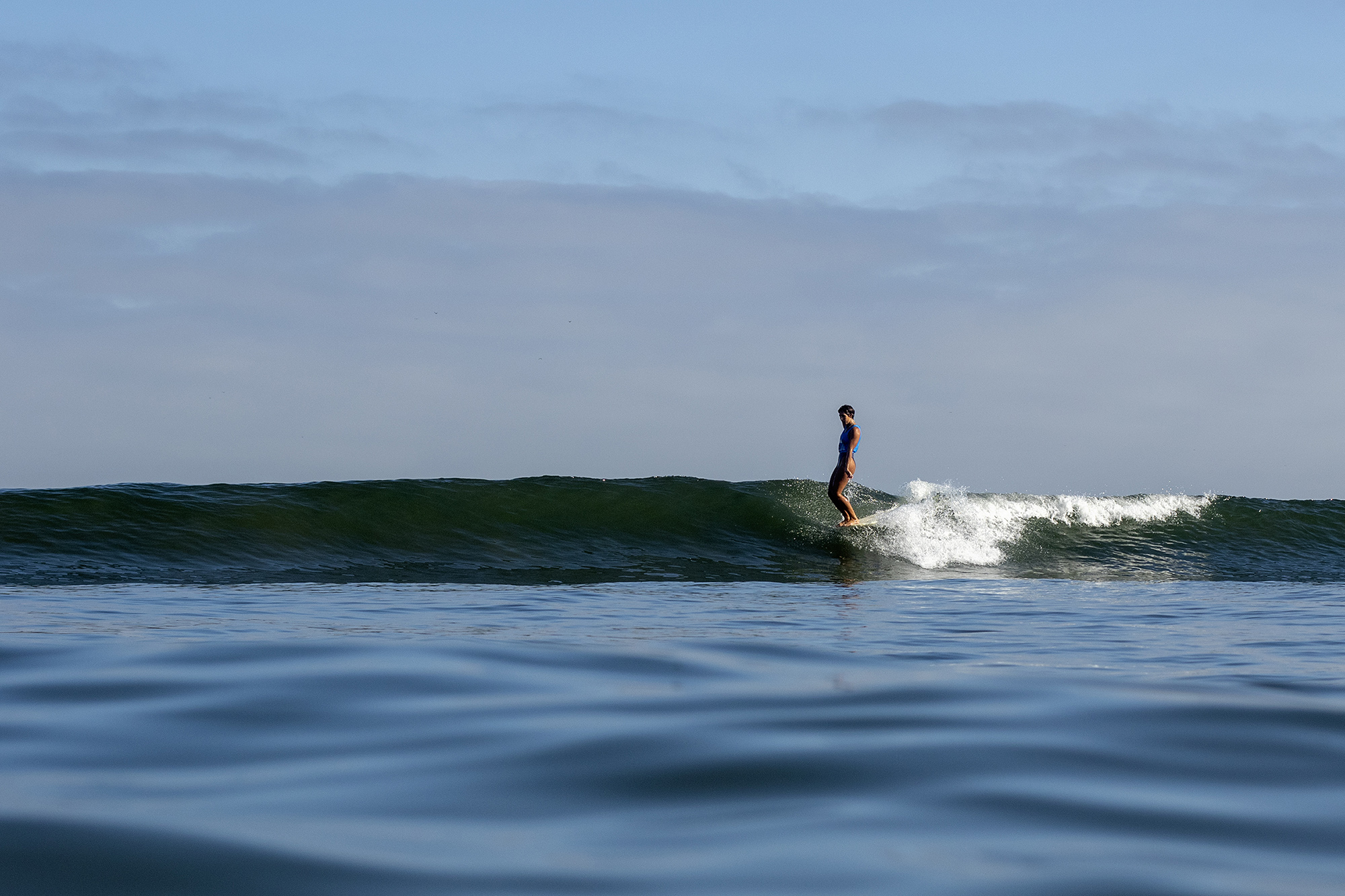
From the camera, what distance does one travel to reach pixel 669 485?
17.6 m

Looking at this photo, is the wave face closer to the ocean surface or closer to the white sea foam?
the white sea foam

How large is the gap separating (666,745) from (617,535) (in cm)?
1243

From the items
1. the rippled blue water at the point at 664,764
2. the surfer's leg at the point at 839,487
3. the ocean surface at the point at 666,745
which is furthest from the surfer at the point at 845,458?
the rippled blue water at the point at 664,764

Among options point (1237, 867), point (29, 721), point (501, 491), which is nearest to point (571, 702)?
point (29, 721)

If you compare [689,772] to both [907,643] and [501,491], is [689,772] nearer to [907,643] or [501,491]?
[907,643]

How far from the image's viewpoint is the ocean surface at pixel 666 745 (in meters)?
1.74

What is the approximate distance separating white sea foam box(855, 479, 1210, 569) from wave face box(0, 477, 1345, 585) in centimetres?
4

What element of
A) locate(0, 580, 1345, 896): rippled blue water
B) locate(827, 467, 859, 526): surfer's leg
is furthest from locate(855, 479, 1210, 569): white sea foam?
locate(0, 580, 1345, 896): rippled blue water

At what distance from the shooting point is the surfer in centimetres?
1380

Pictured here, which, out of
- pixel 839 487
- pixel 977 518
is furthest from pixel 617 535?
pixel 977 518

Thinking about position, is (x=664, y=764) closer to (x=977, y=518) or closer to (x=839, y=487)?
(x=839, y=487)

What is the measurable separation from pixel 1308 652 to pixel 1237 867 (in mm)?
3707

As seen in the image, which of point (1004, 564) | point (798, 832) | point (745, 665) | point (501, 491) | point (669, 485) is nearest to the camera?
point (798, 832)

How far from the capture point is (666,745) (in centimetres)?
267
